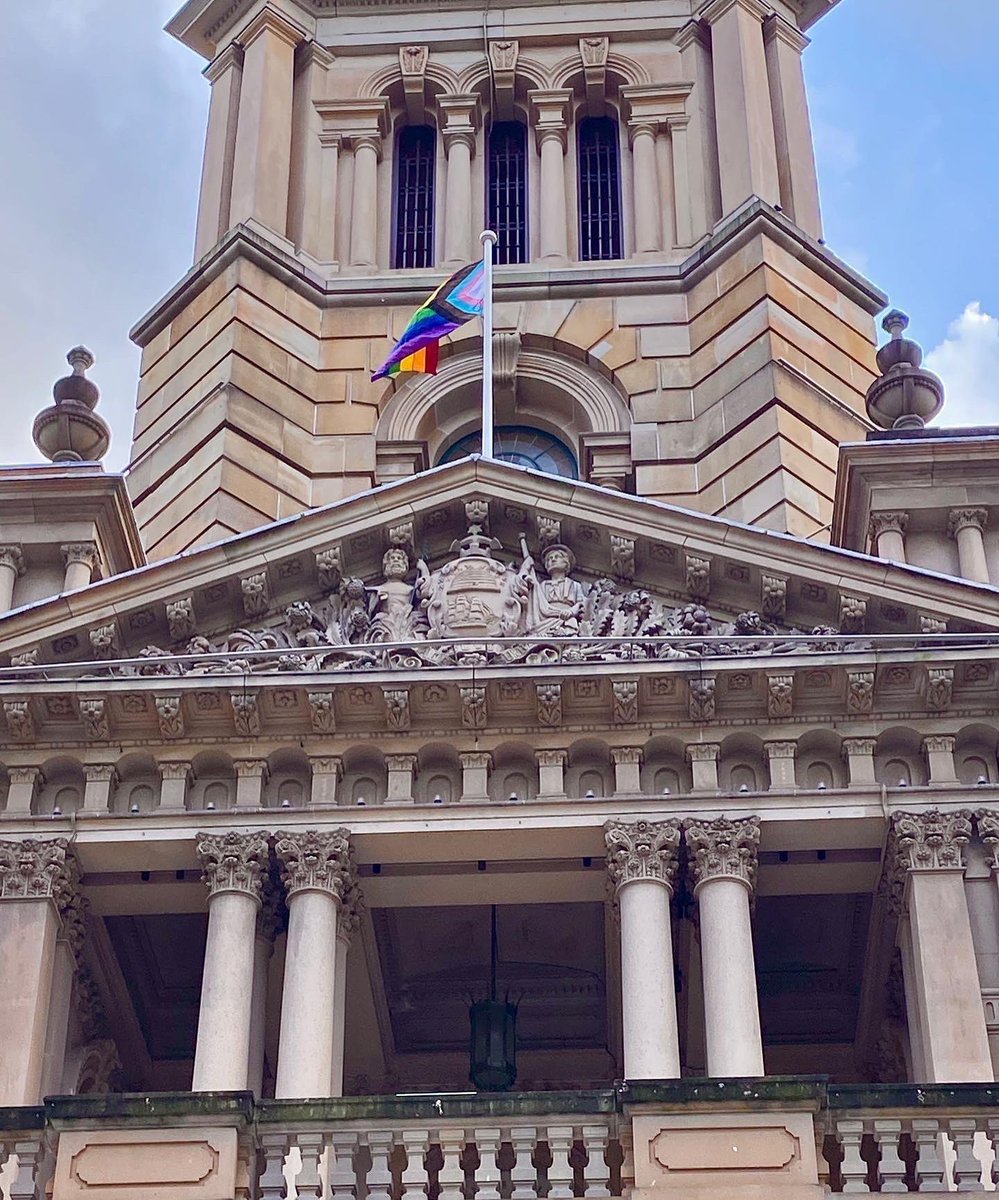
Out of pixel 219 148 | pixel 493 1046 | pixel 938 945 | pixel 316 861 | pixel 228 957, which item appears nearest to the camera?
pixel 938 945

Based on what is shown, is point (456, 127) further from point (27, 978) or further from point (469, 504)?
point (27, 978)

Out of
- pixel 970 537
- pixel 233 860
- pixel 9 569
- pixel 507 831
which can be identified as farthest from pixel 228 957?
pixel 970 537

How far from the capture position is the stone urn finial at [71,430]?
33.0 m

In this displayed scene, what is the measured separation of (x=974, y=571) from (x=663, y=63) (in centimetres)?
1497

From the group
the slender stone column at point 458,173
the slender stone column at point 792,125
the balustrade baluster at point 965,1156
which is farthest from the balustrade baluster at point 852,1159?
the slender stone column at point 458,173

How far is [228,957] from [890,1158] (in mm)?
7450

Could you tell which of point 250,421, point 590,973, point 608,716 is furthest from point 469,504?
point 250,421

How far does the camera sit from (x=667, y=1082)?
21578mm

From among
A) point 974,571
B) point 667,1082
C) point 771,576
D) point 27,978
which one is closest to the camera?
point 667,1082

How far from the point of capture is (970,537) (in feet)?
100

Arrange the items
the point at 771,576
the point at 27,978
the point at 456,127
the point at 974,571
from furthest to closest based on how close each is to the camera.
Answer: the point at 456,127 < the point at 974,571 < the point at 771,576 < the point at 27,978

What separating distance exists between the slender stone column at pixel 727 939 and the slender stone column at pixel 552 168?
604 inches

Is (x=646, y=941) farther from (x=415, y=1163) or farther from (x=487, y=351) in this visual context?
(x=487, y=351)

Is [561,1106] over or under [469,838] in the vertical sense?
under
